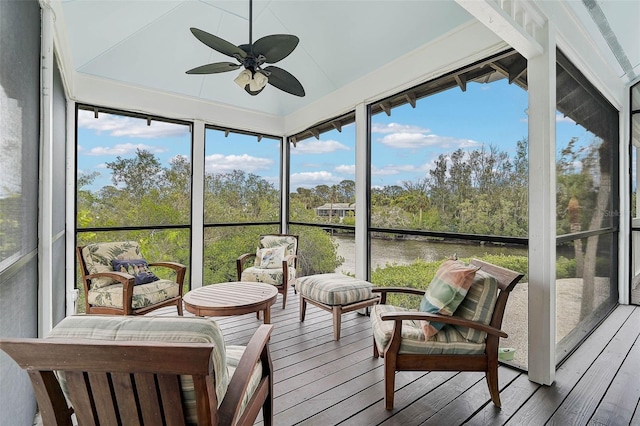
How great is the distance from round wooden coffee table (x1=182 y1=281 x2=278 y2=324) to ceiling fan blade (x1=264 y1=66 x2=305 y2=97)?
196cm

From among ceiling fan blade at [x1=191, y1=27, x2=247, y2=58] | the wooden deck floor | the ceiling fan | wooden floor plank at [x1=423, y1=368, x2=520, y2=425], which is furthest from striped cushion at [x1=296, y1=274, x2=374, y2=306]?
A: ceiling fan blade at [x1=191, y1=27, x2=247, y2=58]

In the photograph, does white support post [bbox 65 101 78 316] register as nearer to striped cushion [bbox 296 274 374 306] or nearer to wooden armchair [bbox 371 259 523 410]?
striped cushion [bbox 296 274 374 306]

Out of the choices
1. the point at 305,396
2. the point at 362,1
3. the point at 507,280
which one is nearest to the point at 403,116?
the point at 362,1

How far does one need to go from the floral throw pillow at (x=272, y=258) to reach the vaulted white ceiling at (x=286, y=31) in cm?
234

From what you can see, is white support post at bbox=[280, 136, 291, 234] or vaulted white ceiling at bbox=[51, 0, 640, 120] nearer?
vaulted white ceiling at bbox=[51, 0, 640, 120]

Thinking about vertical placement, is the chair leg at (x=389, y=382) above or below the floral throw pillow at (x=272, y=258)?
below

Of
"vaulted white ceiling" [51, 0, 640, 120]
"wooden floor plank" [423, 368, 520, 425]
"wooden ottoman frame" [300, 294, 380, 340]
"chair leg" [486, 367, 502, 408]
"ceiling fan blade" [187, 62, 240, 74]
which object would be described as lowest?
"wooden floor plank" [423, 368, 520, 425]

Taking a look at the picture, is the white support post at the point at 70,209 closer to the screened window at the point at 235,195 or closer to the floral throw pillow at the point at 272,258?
the screened window at the point at 235,195

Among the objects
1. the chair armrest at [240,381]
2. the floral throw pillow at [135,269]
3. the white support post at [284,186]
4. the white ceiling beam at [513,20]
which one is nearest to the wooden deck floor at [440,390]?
the chair armrest at [240,381]

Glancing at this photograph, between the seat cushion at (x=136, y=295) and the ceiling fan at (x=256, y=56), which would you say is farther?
the seat cushion at (x=136, y=295)

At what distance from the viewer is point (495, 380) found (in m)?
1.99

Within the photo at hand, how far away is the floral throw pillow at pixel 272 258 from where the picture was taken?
4301 mm

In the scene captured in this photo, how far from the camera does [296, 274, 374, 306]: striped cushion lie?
306cm

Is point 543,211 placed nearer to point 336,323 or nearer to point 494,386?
point 494,386
